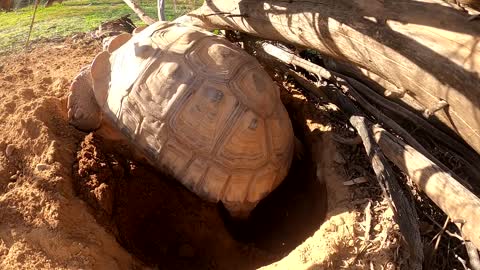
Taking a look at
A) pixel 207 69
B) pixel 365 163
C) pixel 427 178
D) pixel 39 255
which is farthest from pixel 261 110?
pixel 39 255

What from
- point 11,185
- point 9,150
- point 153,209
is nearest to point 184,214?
point 153,209

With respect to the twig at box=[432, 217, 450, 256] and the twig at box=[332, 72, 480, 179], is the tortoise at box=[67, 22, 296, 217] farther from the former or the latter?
the twig at box=[432, 217, 450, 256]

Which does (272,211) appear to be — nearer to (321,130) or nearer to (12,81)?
(321,130)

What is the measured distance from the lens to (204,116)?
12.2 feet

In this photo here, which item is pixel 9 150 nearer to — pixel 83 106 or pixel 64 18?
pixel 83 106

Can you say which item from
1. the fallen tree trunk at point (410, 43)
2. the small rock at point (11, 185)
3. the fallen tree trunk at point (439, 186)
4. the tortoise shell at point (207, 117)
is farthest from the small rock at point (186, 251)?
the fallen tree trunk at point (410, 43)

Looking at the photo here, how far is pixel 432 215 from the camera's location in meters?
3.33

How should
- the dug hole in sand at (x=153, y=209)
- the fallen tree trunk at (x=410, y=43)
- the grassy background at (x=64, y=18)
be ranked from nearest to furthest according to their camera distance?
the fallen tree trunk at (x=410, y=43)
the dug hole in sand at (x=153, y=209)
the grassy background at (x=64, y=18)

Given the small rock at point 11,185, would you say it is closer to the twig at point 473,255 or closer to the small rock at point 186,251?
the small rock at point 186,251

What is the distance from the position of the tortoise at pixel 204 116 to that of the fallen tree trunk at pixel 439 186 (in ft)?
3.04

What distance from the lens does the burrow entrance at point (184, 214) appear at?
390 cm

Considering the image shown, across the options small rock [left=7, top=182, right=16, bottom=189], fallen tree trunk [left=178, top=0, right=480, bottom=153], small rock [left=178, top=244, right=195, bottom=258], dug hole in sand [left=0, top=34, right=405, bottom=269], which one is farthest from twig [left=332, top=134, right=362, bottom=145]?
small rock [left=7, top=182, right=16, bottom=189]

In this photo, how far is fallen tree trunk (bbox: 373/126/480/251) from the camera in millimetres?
2604

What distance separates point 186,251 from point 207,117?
1.22 m
